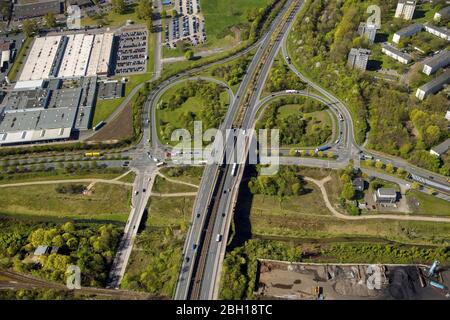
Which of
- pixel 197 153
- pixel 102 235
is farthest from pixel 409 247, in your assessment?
pixel 102 235

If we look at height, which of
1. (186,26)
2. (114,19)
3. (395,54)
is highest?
(114,19)

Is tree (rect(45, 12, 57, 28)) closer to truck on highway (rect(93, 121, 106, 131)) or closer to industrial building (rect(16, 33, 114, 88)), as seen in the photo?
industrial building (rect(16, 33, 114, 88))

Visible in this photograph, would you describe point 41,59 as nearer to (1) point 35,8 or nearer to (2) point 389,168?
(1) point 35,8

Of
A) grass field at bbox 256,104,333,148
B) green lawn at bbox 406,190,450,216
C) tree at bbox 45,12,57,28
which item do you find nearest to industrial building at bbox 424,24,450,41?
grass field at bbox 256,104,333,148

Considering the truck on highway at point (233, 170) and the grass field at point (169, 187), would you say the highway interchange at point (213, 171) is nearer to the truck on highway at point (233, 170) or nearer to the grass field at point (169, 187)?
the truck on highway at point (233, 170)

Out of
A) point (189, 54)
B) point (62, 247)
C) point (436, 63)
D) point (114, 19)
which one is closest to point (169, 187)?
point (62, 247)

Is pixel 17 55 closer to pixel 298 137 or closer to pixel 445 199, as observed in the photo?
pixel 298 137
